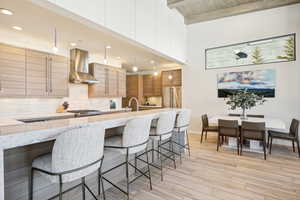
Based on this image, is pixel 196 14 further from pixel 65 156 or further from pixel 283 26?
pixel 65 156

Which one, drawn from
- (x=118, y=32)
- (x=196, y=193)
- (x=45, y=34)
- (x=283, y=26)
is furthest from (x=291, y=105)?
(x=45, y=34)

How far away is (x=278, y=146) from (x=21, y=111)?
20.5 feet

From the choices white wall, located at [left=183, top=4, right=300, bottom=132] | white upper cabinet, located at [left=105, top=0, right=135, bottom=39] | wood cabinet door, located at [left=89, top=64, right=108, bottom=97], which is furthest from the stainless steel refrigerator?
Result: white upper cabinet, located at [left=105, top=0, right=135, bottom=39]

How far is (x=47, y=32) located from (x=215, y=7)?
4514 mm

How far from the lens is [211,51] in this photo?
4.94 meters

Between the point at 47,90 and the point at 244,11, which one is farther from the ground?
the point at 244,11

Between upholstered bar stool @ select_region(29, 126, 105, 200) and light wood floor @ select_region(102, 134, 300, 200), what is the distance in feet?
3.02

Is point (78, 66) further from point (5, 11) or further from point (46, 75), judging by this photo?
point (5, 11)

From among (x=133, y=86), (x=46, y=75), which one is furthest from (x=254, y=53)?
(x=46, y=75)

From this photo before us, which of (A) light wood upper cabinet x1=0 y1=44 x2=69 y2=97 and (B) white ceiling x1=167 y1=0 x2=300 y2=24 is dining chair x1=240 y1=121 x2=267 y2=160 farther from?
(A) light wood upper cabinet x1=0 y1=44 x2=69 y2=97

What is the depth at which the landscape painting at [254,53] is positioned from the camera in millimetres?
4008

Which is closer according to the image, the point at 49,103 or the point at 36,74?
the point at 36,74

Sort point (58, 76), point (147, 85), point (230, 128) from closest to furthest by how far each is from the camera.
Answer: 1. point (230, 128)
2. point (58, 76)
3. point (147, 85)

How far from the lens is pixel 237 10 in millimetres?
4516
